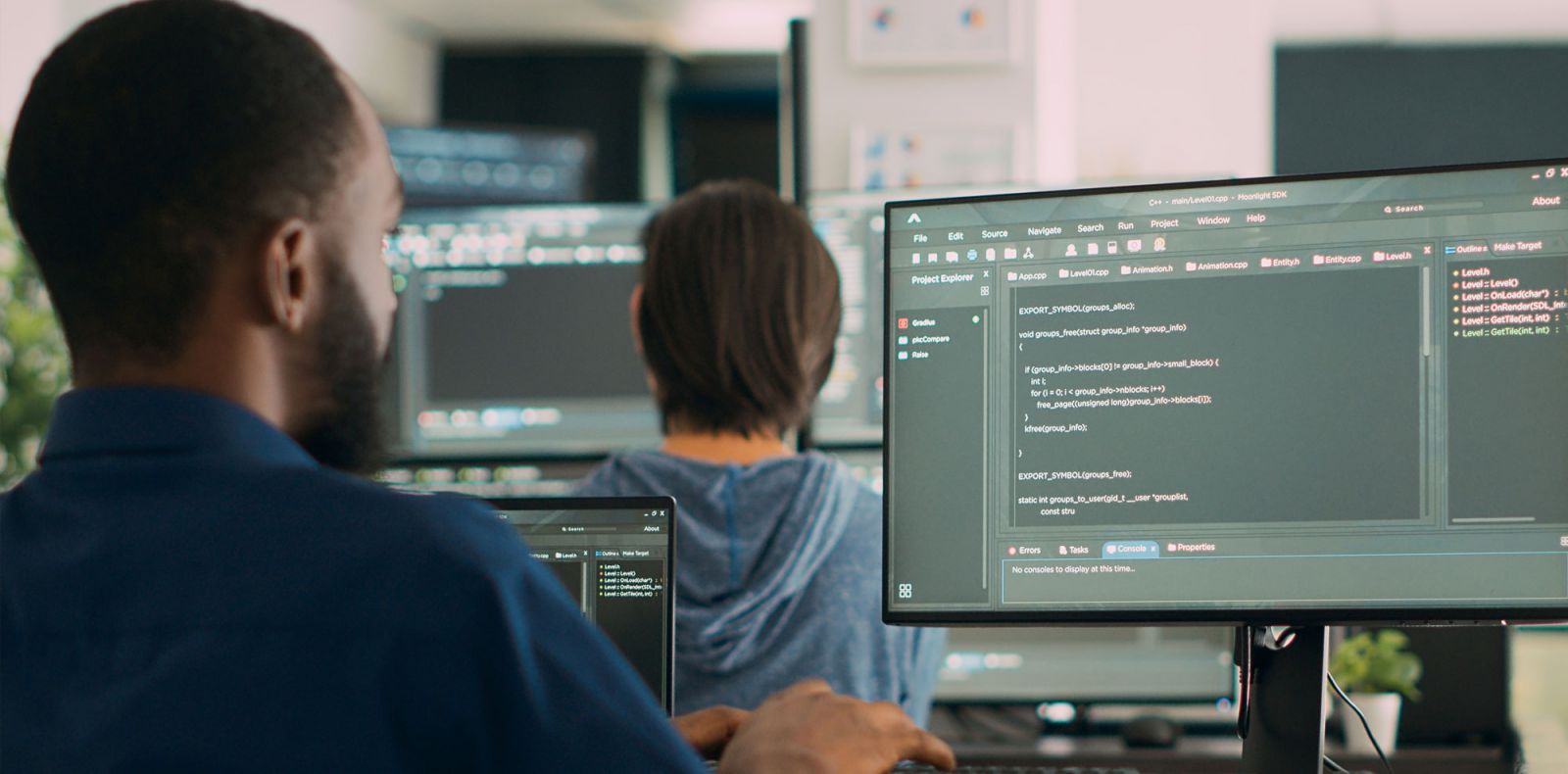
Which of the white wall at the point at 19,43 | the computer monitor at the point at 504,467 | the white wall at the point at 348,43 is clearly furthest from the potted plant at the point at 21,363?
the computer monitor at the point at 504,467

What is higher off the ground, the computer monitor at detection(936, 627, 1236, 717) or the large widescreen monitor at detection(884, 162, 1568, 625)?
the large widescreen monitor at detection(884, 162, 1568, 625)

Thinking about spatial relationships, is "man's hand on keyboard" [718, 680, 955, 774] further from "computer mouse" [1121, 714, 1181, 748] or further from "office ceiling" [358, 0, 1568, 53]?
"office ceiling" [358, 0, 1568, 53]

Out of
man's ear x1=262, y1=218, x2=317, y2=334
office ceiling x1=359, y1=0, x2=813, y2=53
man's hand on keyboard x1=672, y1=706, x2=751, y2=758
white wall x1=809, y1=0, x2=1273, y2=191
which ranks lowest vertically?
man's hand on keyboard x1=672, y1=706, x2=751, y2=758

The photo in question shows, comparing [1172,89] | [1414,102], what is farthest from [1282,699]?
[1414,102]

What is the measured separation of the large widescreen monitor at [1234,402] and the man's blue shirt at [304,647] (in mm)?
392

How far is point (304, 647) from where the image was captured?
1.91ft

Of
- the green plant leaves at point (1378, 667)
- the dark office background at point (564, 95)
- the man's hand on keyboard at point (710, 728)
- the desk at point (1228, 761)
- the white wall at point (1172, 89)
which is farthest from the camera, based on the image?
the dark office background at point (564, 95)

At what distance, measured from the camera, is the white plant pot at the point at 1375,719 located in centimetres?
152

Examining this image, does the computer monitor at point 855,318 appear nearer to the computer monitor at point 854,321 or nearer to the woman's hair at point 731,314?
the computer monitor at point 854,321

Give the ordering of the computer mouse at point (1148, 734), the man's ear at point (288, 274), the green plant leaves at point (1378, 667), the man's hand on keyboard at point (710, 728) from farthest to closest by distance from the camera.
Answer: the computer mouse at point (1148, 734) < the green plant leaves at point (1378, 667) < the man's hand on keyboard at point (710, 728) < the man's ear at point (288, 274)

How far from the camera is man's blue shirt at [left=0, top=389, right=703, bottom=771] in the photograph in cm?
58

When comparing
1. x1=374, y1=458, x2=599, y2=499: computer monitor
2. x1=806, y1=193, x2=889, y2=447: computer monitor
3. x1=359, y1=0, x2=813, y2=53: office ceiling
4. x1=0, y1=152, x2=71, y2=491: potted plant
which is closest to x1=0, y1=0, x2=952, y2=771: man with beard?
x1=806, y1=193, x2=889, y2=447: computer monitor

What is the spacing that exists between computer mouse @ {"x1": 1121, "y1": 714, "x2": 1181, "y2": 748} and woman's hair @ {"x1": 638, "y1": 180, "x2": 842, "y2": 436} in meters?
0.55

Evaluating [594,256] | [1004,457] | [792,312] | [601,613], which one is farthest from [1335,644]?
[594,256]
